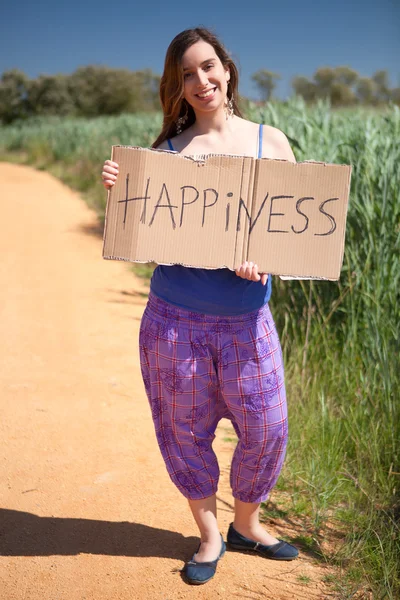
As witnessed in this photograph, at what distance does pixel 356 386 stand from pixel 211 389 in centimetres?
131

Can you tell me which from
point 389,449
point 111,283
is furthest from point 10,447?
point 111,283

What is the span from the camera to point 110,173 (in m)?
1.91

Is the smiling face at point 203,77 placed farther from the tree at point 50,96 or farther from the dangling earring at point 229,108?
the tree at point 50,96

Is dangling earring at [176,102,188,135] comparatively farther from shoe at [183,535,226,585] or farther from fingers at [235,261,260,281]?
shoe at [183,535,226,585]

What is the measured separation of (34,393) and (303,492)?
5.87 feet

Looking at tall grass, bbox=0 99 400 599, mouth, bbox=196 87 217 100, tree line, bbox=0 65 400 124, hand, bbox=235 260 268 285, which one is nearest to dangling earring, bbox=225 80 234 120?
mouth, bbox=196 87 217 100

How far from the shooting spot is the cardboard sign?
6.17 feet

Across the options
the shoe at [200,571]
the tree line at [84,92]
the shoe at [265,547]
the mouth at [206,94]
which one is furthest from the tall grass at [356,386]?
the tree line at [84,92]

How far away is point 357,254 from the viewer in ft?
11.1

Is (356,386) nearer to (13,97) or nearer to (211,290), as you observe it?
(211,290)

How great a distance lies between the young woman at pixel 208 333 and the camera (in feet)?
6.42

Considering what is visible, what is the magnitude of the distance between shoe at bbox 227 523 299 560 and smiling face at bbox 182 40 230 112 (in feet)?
4.99

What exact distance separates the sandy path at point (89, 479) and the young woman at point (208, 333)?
15.1 inches

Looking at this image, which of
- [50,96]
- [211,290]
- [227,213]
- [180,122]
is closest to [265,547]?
[211,290]
